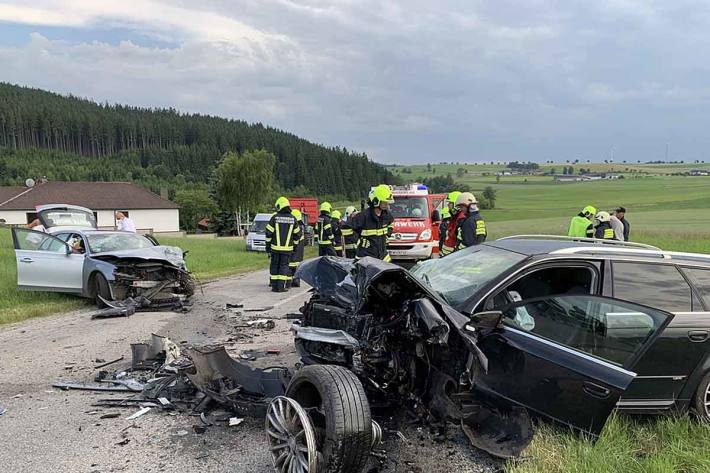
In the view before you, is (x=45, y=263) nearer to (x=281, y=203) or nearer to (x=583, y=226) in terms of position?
(x=281, y=203)

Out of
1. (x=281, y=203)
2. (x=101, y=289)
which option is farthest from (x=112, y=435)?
(x=281, y=203)

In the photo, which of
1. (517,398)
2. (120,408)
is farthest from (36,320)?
(517,398)

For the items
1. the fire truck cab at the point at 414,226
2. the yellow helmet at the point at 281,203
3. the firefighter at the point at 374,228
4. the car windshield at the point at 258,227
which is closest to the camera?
the firefighter at the point at 374,228

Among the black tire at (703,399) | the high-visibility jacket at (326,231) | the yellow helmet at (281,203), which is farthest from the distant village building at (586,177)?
the black tire at (703,399)

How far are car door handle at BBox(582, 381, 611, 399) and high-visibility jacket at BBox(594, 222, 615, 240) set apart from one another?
835cm

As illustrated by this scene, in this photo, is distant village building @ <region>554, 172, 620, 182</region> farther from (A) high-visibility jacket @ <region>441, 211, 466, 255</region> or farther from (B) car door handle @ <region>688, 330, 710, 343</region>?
(B) car door handle @ <region>688, 330, 710, 343</region>

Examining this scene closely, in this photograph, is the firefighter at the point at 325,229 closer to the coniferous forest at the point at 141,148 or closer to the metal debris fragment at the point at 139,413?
the metal debris fragment at the point at 139,413

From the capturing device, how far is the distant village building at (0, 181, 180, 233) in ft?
212

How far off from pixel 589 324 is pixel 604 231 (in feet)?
26.8

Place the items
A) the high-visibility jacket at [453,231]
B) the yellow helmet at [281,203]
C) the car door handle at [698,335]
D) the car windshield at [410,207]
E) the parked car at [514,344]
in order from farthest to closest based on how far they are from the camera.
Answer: the car windshield at [410,207] → the yellow helmet at [281,203] → the high-visibility jacket at [453,231] → the car door handle at [698,335] → the parked car at [514,344]

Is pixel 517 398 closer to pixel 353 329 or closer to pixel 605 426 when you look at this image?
pixel 605 426

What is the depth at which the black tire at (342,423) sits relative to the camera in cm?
295

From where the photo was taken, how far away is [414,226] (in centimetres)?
1521

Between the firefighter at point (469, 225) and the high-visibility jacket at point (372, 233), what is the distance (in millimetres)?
1487
